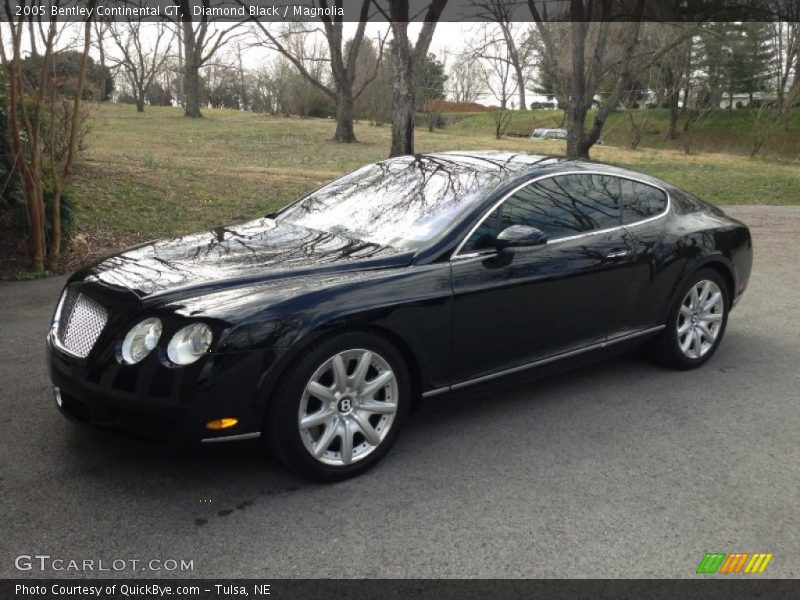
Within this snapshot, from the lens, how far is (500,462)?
389 cm

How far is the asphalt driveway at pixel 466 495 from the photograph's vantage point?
301cm

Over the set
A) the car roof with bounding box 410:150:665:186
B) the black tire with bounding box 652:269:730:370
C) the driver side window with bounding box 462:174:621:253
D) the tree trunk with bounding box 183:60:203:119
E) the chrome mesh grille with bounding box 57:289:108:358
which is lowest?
the black tire with bounding box 652:269:730:370

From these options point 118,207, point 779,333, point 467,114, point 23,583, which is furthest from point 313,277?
point 467,114

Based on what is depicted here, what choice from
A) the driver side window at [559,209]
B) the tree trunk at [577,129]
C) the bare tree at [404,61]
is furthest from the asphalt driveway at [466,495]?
the tree trunk at [577,129]

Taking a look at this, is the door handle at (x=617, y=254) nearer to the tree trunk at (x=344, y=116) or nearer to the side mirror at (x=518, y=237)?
the side mirror at (x=518, y=237)

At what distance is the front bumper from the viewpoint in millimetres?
3209

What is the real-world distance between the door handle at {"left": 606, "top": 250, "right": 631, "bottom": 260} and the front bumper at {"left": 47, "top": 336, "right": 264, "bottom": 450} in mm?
2452

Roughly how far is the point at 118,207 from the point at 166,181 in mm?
2596

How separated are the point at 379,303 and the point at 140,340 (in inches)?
43.8

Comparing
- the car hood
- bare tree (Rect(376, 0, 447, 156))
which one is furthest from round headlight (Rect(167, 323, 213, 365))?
bare tree (Rect(376, 0, 447, 156))

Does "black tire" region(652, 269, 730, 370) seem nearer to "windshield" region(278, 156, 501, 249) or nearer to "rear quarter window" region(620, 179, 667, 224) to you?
"rear quarter window" region(620, 179, 667, 224)

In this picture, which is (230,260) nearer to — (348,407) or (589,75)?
(348,407)

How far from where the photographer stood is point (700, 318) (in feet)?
17.7

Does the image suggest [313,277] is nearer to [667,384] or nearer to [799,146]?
[667,384]
